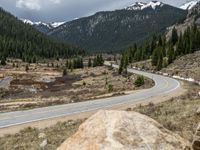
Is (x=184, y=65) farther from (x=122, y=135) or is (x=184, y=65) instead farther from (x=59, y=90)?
(x=122, y=135)

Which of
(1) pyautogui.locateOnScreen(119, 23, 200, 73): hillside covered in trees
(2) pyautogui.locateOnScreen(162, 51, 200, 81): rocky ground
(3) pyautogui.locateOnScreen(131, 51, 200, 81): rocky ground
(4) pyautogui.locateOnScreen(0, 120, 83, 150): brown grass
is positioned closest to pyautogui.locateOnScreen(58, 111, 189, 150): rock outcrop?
(4) pyautogui.locateOnScreen(0, 120, 83, 150): brown grass

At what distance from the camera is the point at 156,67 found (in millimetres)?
114062

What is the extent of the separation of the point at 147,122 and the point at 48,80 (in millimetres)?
90908

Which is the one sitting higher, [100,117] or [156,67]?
[100,117]

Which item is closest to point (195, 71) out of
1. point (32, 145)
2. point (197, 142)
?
→ point (32, 145)

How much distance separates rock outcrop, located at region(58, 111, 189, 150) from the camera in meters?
8.80

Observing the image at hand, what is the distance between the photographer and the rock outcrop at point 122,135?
880cm

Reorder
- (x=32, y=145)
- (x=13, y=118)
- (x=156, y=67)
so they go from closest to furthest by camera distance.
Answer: (x=32, y=145) → (x=13, y=118) → (x=156, y=67)

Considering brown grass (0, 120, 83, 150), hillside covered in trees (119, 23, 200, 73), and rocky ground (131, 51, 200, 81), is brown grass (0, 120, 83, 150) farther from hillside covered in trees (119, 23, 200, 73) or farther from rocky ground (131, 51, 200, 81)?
hillside covered in trees (119, 23, 200, 73)

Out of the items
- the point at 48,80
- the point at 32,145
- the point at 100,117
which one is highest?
the point at 100,117

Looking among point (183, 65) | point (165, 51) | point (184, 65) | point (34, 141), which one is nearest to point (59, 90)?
point (184, 65)

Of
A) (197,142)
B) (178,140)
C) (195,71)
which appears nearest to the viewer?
(178,140)

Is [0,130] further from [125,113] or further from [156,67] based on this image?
[156,67]

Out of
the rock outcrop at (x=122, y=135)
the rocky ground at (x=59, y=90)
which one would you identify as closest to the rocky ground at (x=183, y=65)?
the rocky ground at (x=59, y=90)
